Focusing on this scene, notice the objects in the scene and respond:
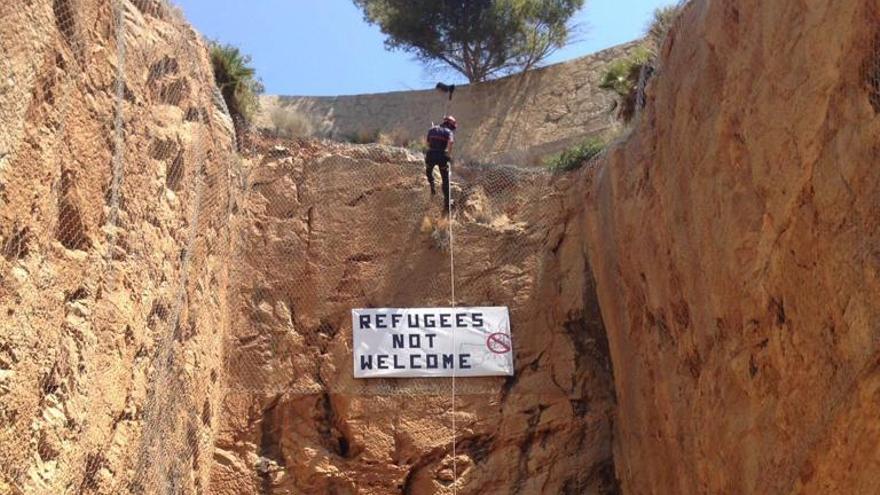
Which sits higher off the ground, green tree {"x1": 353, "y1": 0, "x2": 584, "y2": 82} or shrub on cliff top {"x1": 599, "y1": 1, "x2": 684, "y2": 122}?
green tree {"x1": 353, "y1": 0, "x2": 584, "y2": 82}

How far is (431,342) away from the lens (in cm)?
1143

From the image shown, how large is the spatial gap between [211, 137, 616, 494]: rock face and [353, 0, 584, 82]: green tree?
8886 millimetres

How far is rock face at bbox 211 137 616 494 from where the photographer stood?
10.8 meters

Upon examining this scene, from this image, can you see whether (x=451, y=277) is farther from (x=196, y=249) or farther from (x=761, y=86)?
(x=761, y=86)

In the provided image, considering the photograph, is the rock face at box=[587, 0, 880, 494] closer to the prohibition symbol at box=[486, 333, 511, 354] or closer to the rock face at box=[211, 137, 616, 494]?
the rock face at box=[211, 137, 616, 494]

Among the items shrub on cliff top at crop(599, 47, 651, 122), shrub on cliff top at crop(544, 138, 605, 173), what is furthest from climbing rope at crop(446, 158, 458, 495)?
shrub on cliff top at crop(599, 47, 651, 122)

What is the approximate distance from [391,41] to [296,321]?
40.1 ft

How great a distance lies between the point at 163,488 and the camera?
877 cm

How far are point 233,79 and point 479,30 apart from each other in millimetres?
8840

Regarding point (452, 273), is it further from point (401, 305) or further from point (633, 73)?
point (633, 73)

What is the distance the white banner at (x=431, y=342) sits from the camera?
11234 millimetres

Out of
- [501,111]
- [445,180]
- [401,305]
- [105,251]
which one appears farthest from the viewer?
[501,111]

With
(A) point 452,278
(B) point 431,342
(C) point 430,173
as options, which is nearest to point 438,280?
(A) point 452,278

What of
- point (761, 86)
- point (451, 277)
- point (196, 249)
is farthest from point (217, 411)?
point (761, 86)
